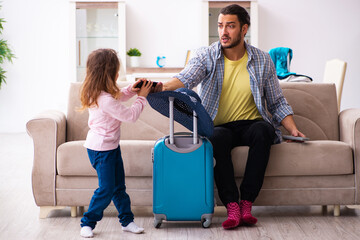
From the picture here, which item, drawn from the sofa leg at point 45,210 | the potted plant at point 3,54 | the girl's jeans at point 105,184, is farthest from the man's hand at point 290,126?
the potted plant at point 3,54

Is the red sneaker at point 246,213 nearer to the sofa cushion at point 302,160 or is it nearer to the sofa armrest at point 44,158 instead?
the sofa cushion at point 302,160

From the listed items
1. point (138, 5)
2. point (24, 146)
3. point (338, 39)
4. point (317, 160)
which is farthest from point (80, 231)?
point (338, 39)

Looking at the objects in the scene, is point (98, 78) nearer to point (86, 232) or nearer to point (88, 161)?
point (88, 161)

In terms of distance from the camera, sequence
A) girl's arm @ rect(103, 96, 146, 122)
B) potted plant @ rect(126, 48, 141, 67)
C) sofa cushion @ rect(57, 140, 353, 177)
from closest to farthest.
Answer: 1. girl's arm @ rect(103, 96, 146, 122)
2. sofa cushion @ rect(57, 140, 353, 177)
3. potted plant @ rect(126, 48, 141, 67)

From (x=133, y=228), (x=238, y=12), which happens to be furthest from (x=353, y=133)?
(x=133, y=228)

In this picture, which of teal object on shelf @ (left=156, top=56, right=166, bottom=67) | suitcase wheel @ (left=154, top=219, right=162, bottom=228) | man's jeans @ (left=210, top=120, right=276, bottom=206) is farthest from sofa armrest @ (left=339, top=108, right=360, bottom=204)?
teal object on shelf @ (left=156, top=56, right=166, bottom=67)

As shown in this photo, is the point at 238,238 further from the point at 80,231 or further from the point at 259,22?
the point at 259,22

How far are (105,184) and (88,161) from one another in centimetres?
31

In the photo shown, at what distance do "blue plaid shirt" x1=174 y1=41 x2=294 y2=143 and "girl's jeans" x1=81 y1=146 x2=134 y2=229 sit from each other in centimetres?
61

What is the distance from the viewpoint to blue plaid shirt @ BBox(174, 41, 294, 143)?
2648mm

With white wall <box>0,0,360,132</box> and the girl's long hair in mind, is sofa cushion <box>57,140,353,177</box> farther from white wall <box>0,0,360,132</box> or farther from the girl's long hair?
white wall <box>0,0,360,132</box>

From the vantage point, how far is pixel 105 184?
2.24 metres

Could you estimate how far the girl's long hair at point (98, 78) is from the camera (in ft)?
7.27

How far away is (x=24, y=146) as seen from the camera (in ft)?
17.3
